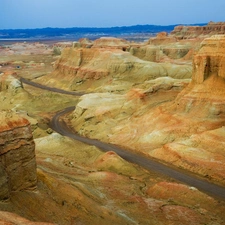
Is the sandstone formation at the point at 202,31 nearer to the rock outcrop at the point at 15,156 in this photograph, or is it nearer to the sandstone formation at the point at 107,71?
the sandstone formation at the point at 107,71

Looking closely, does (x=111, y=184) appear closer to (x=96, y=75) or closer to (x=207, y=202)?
(x=207, y=202)

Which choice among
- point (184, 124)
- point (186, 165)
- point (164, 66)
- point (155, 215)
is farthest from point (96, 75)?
point (155, 215)

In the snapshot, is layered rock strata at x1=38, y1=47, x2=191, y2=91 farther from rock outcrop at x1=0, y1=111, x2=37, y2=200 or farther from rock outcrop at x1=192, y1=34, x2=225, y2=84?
A: rock outcrop at x1=0, y1=111, x2=37, y2=200

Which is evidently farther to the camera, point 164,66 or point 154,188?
point 164,66

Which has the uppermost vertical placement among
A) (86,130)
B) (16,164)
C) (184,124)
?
(16,164)

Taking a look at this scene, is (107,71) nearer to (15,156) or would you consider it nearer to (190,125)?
(190,125)
